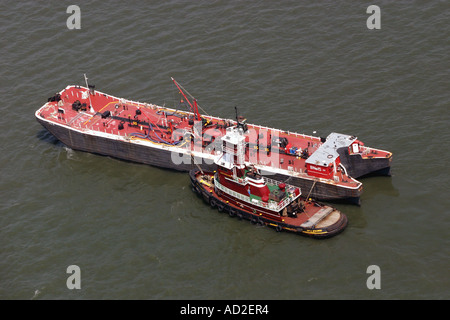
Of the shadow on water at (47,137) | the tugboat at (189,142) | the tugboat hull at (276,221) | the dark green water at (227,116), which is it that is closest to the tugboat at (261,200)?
the tugboat hull at (276,221)

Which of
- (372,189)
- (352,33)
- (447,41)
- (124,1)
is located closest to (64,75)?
(124,1)

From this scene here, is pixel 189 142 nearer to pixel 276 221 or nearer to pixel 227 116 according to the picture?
pixel 227 116

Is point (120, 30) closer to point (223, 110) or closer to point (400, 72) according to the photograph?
point (223, 110)

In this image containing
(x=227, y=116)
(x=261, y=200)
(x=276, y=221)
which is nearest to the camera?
(x=276, y=221)

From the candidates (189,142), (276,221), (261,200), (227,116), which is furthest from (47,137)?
(276,221)

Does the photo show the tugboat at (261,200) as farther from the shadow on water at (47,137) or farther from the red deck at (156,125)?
the shadow on water at (47,137)

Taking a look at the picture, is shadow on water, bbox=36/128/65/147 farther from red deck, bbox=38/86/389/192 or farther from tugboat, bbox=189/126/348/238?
tugboat, bbox=189/126/348/238
